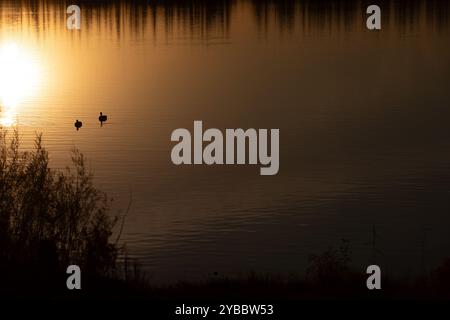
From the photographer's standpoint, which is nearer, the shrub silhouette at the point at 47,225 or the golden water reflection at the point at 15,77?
the shrub silhouette at the point at 47,225

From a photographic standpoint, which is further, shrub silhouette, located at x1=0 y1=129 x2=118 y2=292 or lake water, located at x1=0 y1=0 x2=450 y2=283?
lake water, located at x1=0 y1=0 x2=450 y2=283

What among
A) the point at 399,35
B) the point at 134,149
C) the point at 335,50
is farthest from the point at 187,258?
the point at 399,35

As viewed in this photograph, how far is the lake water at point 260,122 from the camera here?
18.6 metres

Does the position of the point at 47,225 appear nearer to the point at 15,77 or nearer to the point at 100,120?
the point at 100,120

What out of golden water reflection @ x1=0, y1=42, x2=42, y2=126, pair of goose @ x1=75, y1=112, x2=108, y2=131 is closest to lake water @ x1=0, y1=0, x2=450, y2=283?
golden water reflection @ x1=0, y1=42, x2=42, y2=126

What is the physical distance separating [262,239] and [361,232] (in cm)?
191

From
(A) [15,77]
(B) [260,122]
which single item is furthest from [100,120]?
(A) [15,77]

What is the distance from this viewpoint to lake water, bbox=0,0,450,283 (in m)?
18.6

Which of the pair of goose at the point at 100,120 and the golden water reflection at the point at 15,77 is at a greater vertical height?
the golden water reflection at the point at 15,77

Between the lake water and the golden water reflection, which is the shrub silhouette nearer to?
the lake water

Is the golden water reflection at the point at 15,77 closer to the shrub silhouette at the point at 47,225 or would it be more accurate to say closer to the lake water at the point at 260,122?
the lake water at the point at 260,122

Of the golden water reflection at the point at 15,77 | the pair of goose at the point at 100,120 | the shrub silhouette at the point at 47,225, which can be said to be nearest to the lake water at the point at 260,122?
the golden water reflection at the point at 15,77

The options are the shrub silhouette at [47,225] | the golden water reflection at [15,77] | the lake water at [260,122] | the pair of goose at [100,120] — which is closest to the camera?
the shrub silhouette at [47,225]
